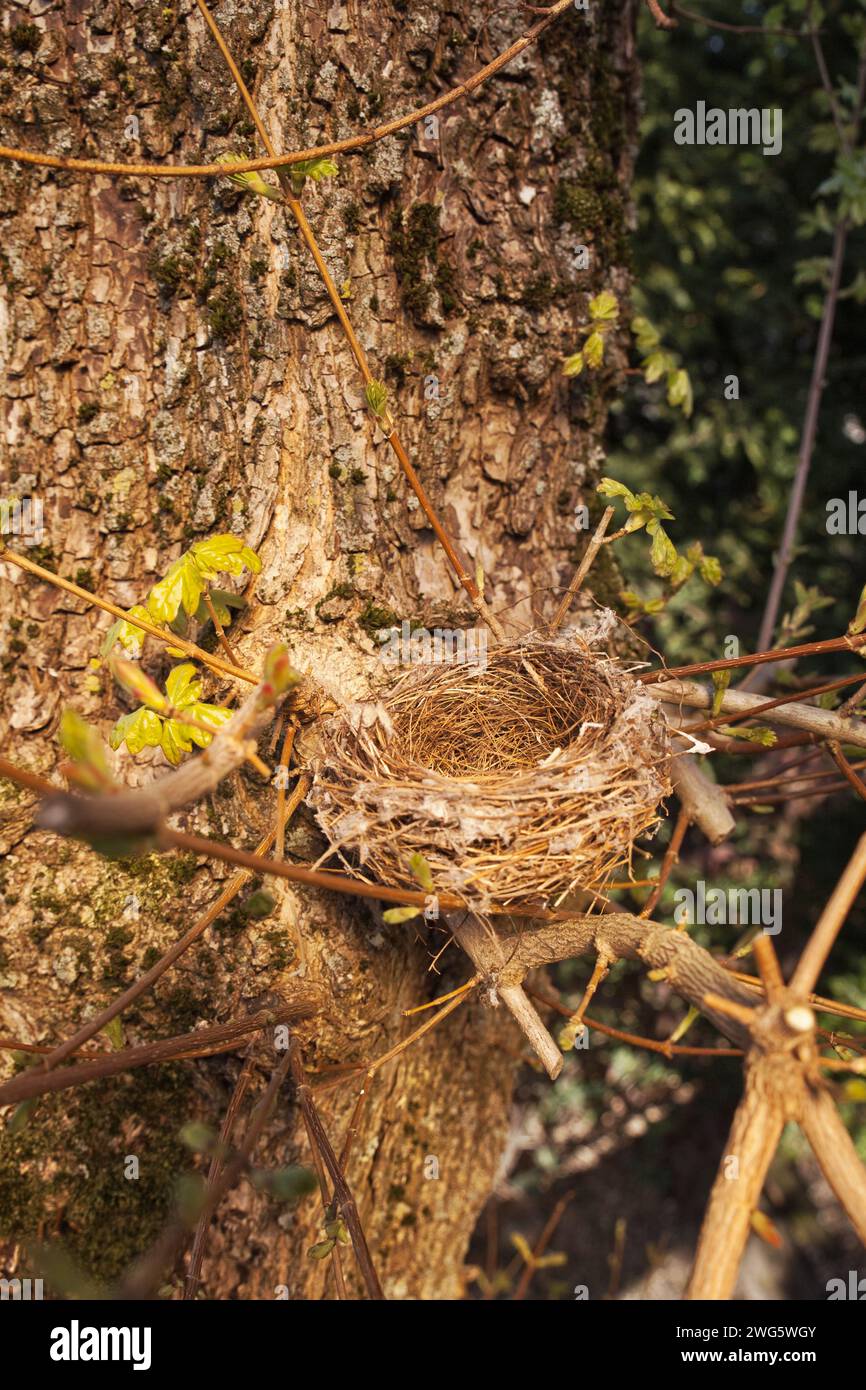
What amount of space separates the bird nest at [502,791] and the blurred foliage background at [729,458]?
181 cm

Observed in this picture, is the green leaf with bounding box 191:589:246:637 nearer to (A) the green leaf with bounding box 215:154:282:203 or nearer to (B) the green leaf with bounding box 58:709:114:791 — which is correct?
(A) the green leaf with bounding box 215:154:282:203

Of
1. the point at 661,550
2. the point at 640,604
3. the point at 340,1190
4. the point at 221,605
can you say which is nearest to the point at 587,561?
the point at 661,550

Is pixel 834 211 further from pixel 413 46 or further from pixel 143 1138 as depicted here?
pixel 143 1138

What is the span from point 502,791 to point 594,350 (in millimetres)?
919

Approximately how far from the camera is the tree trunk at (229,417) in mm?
1781

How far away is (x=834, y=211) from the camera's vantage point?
3.92m

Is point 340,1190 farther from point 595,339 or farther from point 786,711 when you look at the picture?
point 595,339

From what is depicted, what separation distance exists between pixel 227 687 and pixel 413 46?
1.22 meters

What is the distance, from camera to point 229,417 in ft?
6.03

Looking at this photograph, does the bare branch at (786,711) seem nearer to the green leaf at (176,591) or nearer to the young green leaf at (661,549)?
the young green leaf at (661,549)

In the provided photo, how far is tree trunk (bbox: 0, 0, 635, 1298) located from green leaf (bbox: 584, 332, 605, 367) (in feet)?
0.29

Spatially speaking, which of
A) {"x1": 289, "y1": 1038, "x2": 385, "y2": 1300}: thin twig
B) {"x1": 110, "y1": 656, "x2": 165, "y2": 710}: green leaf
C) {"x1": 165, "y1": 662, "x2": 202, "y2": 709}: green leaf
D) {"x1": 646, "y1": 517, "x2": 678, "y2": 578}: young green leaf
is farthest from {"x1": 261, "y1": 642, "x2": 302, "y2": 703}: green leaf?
{"x1": 646, "y1": 517, "x2": 678, "y2": 578}: young green leaf

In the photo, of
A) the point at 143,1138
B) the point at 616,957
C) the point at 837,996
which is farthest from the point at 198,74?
the point at 837,996

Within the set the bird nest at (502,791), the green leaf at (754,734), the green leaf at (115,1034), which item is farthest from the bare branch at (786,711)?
the green leaf at (115,1034)
